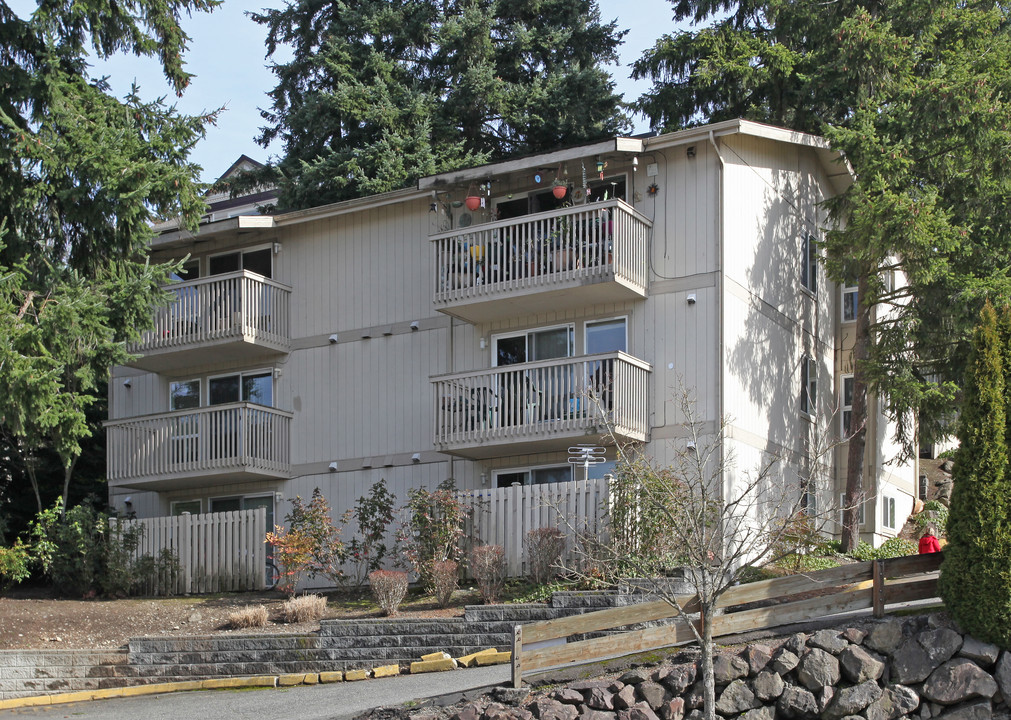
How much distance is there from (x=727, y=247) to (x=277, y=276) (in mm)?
9787

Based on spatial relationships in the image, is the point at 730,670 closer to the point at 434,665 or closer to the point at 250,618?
the point at 434,665

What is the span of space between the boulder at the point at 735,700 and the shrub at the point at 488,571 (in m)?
5.99

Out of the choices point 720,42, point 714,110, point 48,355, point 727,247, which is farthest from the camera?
point 714,110

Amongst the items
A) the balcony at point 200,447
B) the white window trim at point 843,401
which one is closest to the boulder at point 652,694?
the balcony at point 200,447

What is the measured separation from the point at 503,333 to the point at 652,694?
11.3m

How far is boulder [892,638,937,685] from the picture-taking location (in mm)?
13688

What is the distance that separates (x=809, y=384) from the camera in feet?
84.9

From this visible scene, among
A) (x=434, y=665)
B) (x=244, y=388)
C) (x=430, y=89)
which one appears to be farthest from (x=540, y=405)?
(x=430, y=89)

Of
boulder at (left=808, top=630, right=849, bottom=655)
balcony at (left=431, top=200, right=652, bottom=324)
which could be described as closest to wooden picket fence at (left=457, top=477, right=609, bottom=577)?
balcony at (left=431, top=200, right=652, bottom=324)

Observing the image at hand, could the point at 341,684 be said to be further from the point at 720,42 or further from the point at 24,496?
the point at 720,42

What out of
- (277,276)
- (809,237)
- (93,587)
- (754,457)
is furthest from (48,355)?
(809,237)

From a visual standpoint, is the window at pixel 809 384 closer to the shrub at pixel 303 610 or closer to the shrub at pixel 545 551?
the shrub at pixel 545 551

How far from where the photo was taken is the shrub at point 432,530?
20.9 metres

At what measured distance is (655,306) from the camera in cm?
2316
